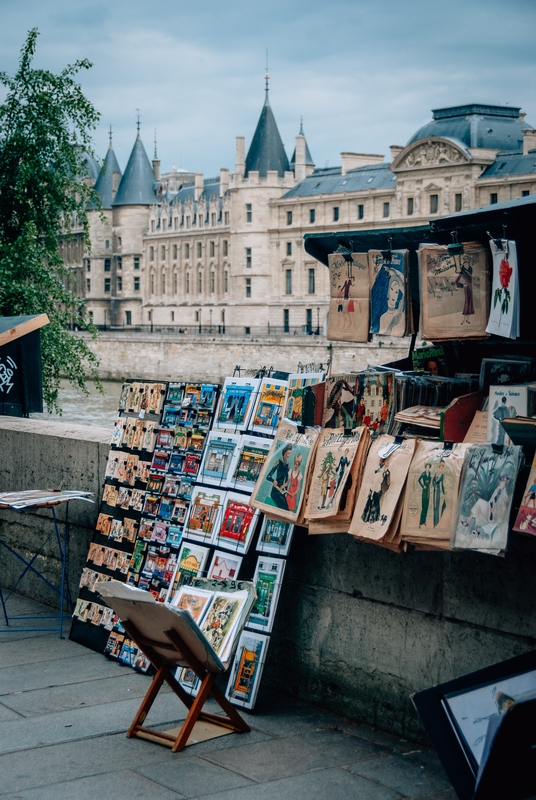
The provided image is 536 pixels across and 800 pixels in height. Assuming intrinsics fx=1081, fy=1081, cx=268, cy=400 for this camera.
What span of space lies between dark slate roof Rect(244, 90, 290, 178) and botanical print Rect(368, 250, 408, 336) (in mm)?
64197

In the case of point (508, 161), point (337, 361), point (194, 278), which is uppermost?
point (508, 161)

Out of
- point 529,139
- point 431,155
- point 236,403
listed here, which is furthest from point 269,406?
point 431,155

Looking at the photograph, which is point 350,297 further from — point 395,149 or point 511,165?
point 395,149

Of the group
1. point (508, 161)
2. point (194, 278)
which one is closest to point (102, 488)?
point (508, 161)

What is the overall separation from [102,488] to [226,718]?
6.09ft

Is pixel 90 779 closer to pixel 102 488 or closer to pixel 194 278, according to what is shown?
pixel 102 488

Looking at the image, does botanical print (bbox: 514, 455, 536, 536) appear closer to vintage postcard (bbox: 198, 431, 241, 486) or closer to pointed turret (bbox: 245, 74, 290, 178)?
vintage postcard (bbox: 198, 431, 241, 486)

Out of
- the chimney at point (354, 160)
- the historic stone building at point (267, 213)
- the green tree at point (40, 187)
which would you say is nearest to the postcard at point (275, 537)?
the green tree at point (40, 187)

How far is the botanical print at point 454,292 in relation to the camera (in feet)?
12.3

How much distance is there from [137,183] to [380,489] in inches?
3079

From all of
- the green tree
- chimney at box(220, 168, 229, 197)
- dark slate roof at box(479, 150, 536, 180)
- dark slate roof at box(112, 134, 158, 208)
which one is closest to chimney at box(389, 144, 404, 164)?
dark slate roof at box(479, 150, 536, 180)

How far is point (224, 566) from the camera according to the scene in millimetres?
4258

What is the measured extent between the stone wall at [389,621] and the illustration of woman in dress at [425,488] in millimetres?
316

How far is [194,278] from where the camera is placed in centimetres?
7312
